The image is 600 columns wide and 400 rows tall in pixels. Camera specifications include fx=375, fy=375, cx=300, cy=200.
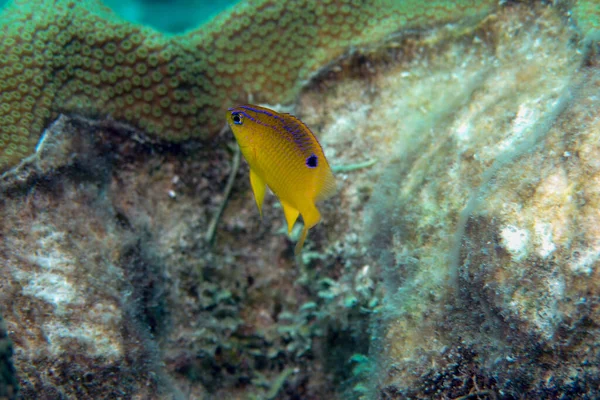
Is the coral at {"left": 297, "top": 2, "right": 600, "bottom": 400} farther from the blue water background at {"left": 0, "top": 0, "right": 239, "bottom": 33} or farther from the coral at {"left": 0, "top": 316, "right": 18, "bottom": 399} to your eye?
the blue water background at {"left": 0, "top": 0, "right": 239, "bottom": 33}

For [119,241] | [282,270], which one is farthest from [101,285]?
[282,270]

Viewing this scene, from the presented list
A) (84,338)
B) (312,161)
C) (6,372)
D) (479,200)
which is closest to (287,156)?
(312,161)

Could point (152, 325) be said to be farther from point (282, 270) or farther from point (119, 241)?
point (282, 270)

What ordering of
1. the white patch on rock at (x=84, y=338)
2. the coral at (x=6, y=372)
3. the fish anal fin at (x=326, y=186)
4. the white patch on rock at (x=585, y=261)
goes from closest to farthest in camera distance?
the coral at (x=6, y=372) → the white patch on rock at (x=585, y=261) → the fish anal fin at (x=326, y=186) → the white patch on rock at (x=84, y=338)

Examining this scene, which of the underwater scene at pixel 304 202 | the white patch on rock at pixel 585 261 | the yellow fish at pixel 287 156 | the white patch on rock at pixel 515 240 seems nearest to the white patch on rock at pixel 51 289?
the underwater scene at pixel 304 202

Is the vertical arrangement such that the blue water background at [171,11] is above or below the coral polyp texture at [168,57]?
above

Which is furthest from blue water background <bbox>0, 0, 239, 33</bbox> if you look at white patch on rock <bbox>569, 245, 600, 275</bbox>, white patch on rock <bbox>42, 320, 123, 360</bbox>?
white patch on rock <bbox>569, 245, 600, 275</bbox>

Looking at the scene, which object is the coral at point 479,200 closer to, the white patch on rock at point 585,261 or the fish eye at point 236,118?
the white patch on rock at point 585,261
